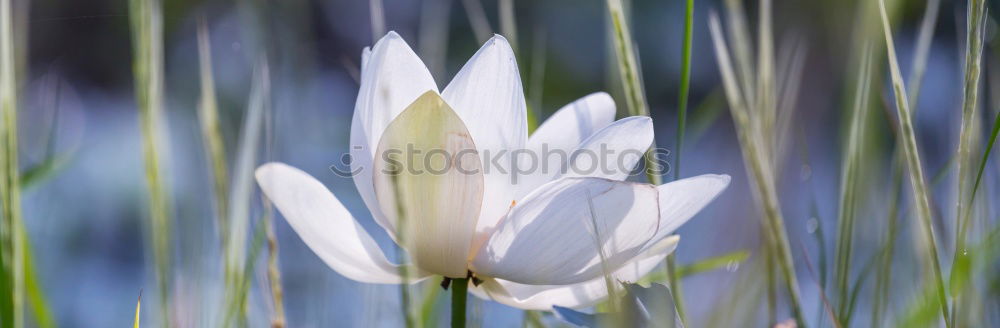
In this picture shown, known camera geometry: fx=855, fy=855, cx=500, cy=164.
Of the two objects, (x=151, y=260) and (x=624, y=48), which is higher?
(x=624, y=48)

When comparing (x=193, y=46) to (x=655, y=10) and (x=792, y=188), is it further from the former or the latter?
(x=792, y=188)

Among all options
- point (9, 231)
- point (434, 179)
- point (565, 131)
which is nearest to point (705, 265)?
point (565, 131)

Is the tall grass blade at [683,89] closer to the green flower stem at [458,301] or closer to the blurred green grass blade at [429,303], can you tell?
the green flower stem at [458,301]

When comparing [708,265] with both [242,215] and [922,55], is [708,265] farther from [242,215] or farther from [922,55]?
[242,215]

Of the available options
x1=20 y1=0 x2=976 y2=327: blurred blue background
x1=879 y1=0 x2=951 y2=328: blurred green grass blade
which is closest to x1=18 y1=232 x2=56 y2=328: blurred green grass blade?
x1=20 y1=0 x2=976 y2=327: blurred blue background

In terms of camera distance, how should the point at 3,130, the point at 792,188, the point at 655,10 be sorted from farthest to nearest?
the point at 655,10 < the point at 792,188 < the point at 3,130

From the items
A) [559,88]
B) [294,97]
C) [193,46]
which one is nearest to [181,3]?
[193,46]

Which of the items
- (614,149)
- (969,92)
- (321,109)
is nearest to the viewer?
(969,92)
